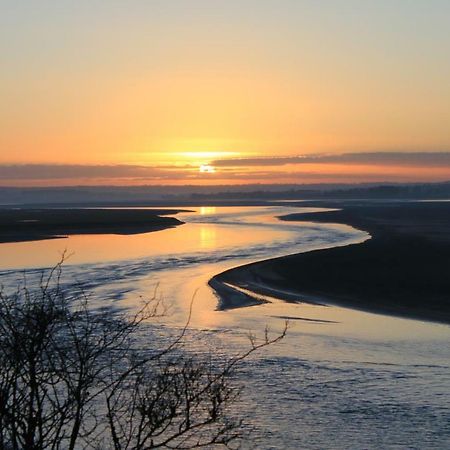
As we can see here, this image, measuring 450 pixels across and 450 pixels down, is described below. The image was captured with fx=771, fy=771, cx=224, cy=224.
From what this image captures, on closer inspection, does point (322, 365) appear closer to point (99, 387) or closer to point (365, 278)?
point (99, 387)

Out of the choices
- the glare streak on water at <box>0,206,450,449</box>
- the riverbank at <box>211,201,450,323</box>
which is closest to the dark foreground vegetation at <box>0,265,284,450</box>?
the glare streak on water at <box>0,206,450,449</box>

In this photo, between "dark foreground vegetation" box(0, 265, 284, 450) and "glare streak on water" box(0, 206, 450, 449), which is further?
"glare streak on water" box(0, 206, 450, 449)

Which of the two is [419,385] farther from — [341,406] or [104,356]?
[104,356]

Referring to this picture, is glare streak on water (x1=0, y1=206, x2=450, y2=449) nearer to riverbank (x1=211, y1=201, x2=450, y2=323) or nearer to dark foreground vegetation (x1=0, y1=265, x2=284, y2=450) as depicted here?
dark foreground vegetation (x1=0, y1=265, x2=284, y2=450)

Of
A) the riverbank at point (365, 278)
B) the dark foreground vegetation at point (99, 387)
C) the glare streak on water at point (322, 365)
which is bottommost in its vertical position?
the riverbank at point (365, 278)

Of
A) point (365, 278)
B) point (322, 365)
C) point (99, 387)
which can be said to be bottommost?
point (365, 278)

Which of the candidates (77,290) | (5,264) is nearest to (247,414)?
(77,290)

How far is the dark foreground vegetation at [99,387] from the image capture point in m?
5.35

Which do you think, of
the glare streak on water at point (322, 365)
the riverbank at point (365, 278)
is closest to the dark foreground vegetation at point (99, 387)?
the glare streak on water at point (322, 365)

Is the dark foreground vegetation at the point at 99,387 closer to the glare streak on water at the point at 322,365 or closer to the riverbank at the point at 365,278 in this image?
the glare streak on water at the point at 322,365

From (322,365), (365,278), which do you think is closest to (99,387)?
(322,365)

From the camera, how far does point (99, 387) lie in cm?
1278

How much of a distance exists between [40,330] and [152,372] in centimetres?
889

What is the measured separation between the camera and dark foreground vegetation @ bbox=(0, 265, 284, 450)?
5.35 meters
